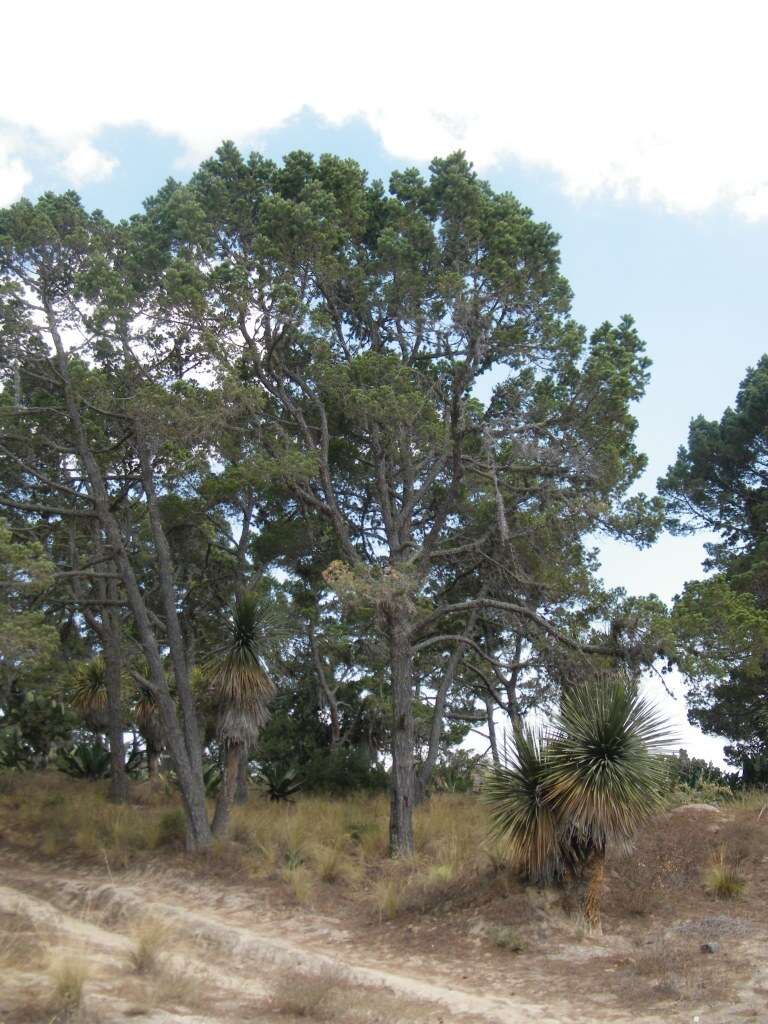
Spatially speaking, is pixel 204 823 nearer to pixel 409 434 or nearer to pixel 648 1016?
pixel 409 434

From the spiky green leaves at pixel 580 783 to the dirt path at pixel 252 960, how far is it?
1.35 m

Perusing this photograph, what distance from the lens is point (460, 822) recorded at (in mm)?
18641

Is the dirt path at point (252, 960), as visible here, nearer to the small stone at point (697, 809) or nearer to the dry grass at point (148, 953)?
the dry grass at point (148, 953)

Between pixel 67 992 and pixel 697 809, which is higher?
pixel 697 809

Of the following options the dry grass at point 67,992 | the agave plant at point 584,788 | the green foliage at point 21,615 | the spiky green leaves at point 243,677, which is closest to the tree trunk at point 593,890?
the agave plant at point 584,788

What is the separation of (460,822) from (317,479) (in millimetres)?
7393

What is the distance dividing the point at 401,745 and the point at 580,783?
590 cm

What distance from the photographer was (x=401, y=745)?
58.1 ft

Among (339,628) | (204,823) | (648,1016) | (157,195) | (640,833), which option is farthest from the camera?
(339,628)

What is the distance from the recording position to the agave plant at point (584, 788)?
1212 centimetres

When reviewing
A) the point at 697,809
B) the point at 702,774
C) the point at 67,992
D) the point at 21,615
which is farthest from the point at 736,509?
the point at 67,992

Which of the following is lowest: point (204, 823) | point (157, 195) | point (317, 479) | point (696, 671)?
point (204, 823)

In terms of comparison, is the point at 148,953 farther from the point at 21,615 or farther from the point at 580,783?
the point at 21,615

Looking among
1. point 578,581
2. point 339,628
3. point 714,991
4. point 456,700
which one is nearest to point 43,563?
point 339,628
